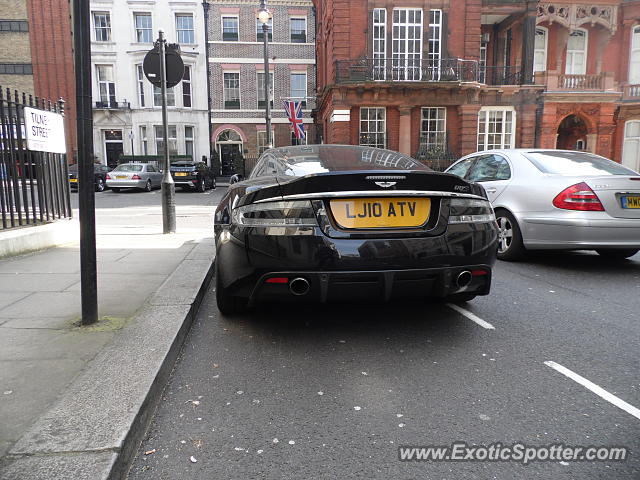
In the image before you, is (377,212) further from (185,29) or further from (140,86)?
(185,29)

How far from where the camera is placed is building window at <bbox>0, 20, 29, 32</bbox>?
34.1 metres

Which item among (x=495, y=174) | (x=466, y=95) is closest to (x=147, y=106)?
(x=466, y=95)

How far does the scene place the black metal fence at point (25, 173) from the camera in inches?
230

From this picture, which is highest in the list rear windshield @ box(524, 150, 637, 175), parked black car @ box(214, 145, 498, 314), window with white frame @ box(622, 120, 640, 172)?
window with white frame @ box(622, 120, 640, 172)

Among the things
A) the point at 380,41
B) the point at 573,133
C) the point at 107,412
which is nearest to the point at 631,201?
the point at 107,412

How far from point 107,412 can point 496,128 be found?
2517cm

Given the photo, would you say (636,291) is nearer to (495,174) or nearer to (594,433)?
(495,174)

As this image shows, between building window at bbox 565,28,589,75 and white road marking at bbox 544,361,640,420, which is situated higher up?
building window at bbox 565,28,589,75

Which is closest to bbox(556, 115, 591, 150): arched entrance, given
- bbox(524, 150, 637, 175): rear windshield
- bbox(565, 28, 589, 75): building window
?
bbox(565, 28, 589, 75): building window

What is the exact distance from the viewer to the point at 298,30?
117 feet

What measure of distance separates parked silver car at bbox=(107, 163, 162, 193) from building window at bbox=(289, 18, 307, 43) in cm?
1717

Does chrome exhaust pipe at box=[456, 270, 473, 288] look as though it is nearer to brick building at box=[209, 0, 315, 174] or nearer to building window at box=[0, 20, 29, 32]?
brick building at box=[209, 0, 315, 174]

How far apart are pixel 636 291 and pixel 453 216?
2.72 metres

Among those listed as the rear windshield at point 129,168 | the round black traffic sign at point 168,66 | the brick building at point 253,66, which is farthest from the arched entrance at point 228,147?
the round black traffic sign at point 168,66
